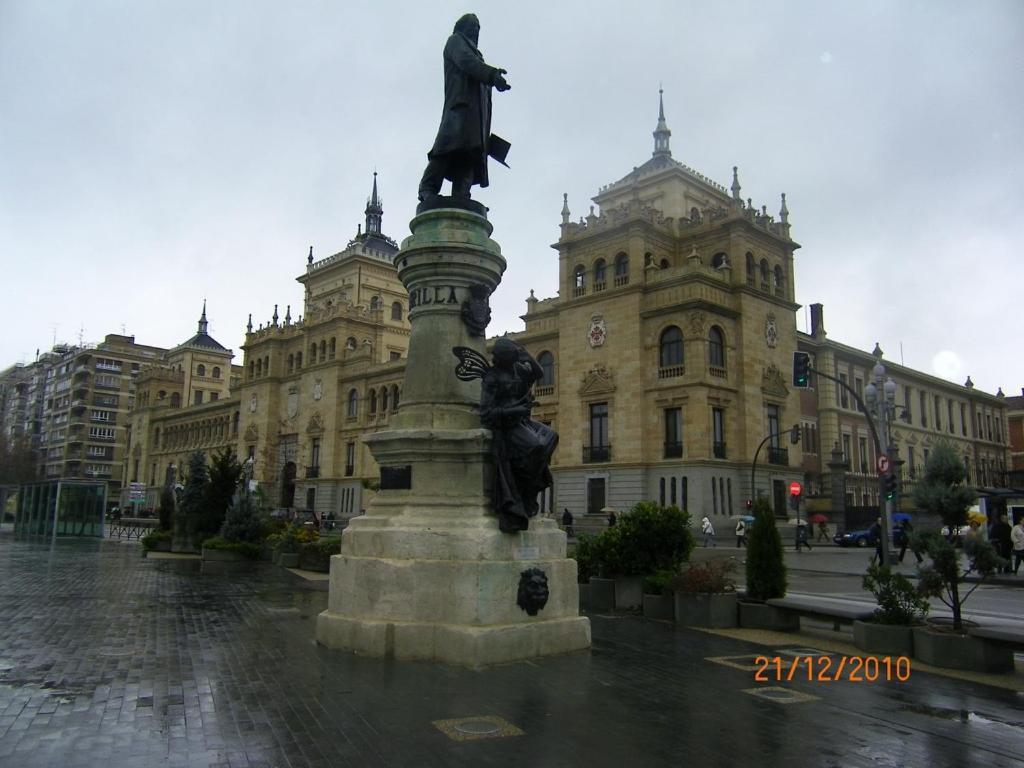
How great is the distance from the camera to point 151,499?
270 feet

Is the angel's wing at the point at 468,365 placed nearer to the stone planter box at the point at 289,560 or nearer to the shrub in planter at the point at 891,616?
the shrub in planter at the point at 891,616

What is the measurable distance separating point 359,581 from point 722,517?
30.4m

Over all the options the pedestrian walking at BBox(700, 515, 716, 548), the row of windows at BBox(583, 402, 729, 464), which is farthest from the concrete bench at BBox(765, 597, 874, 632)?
the row of windows at BBox(583, 402, 729, 464)

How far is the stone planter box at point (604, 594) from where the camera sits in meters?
11.7

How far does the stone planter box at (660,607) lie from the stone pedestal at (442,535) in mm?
2836

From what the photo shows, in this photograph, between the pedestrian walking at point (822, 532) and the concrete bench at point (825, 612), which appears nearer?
the concrete bench at point (825, 612)

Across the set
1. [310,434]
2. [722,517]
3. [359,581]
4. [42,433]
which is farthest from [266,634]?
[42,433]

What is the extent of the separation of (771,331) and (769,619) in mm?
33169

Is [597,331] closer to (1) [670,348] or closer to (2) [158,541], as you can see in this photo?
(1) [670,348]

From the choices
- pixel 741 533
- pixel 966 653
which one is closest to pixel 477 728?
pixel 966 653

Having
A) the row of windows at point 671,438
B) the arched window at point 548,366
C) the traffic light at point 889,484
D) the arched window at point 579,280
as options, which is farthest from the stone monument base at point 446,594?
the arched window at point 548,366

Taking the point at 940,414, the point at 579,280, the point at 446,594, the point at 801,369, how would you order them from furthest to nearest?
1. the point at 940,414
2. the point at 579,280
3. the point at 801,369
4. the point at 446,594

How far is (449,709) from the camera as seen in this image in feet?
18.2
